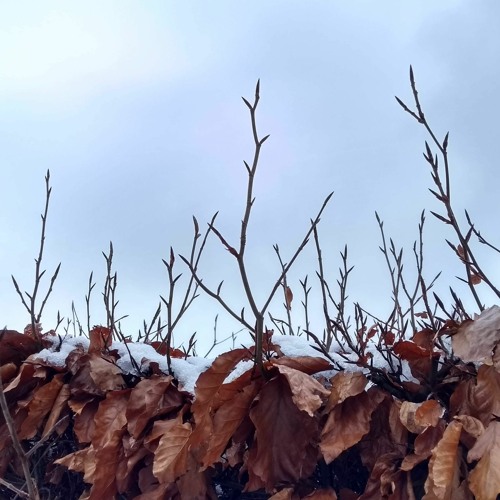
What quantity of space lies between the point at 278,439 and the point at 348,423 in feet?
0.61

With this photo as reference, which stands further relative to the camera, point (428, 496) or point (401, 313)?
point (401, 313)

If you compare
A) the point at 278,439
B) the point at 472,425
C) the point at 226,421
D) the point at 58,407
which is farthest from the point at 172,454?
the point at 472,425

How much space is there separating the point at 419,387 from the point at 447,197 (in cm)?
53

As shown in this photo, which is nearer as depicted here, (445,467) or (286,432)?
(445,467)

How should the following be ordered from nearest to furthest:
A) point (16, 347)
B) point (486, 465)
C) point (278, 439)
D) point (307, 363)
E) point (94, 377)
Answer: point (486, 465) → point (278, 439) → point (307, 363) → point (94, 377) → point (16, 347)

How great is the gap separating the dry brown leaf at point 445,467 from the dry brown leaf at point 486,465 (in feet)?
0.13

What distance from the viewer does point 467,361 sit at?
133cm

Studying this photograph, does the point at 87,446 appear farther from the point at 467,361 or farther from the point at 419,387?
Answer: the point at 467,361

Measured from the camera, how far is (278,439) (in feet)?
4.65

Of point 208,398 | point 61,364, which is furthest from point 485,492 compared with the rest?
point 61,364

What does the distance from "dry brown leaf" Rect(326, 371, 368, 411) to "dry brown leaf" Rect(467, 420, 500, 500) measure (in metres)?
0.31

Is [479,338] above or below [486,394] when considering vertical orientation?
above

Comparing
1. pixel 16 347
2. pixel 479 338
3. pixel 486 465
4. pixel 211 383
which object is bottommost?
pixel 486 465

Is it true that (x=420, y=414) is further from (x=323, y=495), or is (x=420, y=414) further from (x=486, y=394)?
(x=323, y=495)
